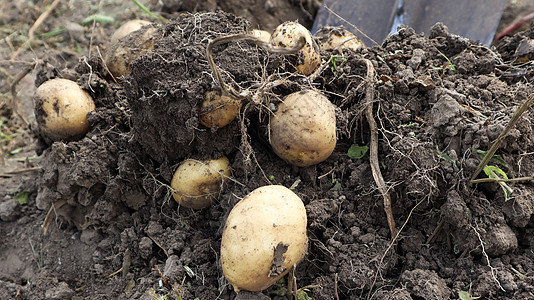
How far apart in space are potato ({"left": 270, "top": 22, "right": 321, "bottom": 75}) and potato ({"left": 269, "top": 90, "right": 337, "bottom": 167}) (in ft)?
0.72

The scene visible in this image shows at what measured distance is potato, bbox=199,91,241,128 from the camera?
193 centimetres

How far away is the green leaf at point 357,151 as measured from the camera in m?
2.11

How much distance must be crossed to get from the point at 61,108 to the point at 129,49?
0.48 m

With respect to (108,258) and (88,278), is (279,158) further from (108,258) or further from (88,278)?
(88,278)

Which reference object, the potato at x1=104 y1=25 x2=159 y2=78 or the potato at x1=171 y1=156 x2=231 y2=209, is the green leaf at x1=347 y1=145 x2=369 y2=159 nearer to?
the potato at x1=171 y1=156 x2=231 y2=209

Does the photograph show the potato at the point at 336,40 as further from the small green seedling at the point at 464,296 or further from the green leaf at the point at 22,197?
the green leaf at the point at 22,197

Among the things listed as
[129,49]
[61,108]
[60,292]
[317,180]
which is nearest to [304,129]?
[317,180]

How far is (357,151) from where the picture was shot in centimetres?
212

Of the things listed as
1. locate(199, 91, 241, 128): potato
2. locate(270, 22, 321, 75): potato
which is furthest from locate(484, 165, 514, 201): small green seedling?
locate(199, 91, 241, 128): potato

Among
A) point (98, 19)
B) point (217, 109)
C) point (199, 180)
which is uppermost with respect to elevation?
point (217, 109)

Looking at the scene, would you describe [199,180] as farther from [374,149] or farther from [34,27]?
[34,27]

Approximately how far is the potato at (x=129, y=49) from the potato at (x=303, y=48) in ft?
A: 2.42

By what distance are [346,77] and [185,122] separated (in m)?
0.83

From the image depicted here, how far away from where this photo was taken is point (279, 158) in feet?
6.98
